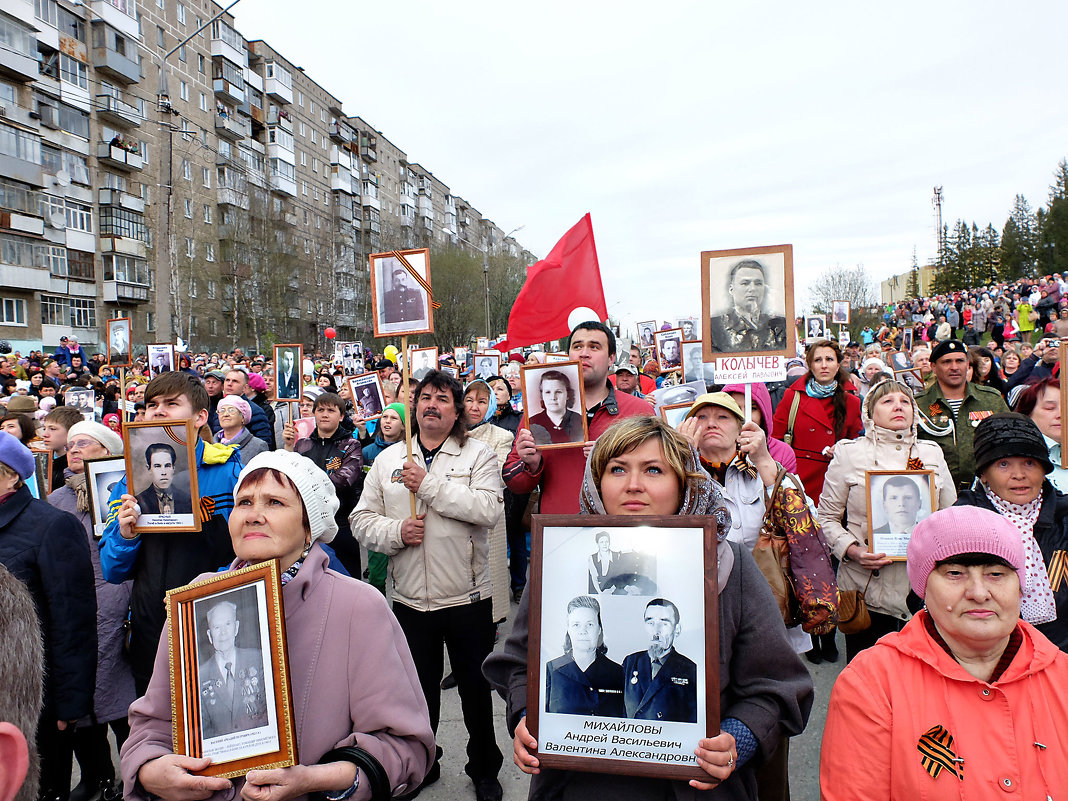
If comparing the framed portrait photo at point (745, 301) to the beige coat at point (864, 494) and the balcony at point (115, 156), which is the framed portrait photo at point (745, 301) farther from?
the balcony at point (115, 156)

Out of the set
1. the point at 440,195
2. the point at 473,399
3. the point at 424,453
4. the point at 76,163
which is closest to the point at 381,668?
the point at 424,453

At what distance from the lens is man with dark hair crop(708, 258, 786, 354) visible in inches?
162

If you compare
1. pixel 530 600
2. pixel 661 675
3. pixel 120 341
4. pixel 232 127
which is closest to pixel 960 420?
pixel 661 675

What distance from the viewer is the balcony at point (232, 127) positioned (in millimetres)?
50450

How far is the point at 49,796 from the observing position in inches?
143

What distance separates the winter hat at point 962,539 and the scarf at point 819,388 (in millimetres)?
4405

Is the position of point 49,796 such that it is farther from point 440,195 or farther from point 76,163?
point 440,195

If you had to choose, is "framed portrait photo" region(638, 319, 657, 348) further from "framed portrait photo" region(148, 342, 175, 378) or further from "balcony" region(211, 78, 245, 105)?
"balcony" region(211, 78, 245, 105)

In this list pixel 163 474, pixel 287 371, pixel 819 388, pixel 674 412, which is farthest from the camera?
pixel 287 371

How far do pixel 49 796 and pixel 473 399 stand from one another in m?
4.63

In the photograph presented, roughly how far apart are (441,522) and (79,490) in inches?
83.6

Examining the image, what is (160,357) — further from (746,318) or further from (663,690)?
(663,690)

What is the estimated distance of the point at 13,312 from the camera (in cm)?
3778

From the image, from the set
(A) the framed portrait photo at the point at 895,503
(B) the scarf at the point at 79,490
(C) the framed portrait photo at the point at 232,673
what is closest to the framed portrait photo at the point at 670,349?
(A) the framed portrait photo at the point at 895,503
